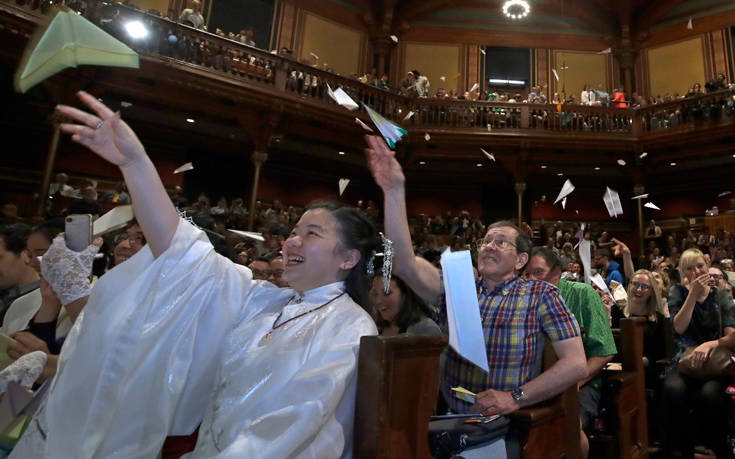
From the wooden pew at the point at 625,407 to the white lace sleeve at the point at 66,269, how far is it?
7.96 ft

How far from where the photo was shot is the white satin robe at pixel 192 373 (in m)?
1.07

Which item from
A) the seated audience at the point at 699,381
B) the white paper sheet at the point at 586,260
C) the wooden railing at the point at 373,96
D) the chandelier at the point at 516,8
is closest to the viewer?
the seated audience at the point at 699,381

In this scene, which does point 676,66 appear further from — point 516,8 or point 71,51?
point 71,51

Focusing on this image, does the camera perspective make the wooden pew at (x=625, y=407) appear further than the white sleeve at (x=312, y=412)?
Yes

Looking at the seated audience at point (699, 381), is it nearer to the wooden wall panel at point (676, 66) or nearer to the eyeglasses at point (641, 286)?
the eyeglasses at point (641, 286)

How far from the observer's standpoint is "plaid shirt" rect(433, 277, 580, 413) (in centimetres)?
179

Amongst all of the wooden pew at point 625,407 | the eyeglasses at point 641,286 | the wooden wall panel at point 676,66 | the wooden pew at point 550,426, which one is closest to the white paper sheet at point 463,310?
the wooden pew at point 550,426

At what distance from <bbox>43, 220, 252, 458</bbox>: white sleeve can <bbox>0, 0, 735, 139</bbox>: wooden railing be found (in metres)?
7.57

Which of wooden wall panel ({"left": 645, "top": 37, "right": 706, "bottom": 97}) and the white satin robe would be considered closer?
the white satin robe

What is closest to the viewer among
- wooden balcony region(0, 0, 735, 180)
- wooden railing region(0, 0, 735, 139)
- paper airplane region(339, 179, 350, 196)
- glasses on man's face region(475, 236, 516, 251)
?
glasses on man's face region(475, 236, 516, 251)

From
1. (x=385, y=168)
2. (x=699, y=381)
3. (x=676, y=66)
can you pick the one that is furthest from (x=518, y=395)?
(x=676, y=66)

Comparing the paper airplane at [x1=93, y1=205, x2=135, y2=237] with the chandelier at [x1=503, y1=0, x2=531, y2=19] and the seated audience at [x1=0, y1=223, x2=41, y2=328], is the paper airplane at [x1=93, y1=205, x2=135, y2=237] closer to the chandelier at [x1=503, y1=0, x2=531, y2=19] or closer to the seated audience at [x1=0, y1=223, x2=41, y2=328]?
the seated audience at [x1=0, y1=223, x2=41, y2=328]

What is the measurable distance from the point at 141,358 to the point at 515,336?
1293 mm

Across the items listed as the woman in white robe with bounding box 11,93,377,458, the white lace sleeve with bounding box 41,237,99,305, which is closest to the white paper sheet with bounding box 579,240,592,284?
the woman in white robe with bounding box 11,93,377,458
